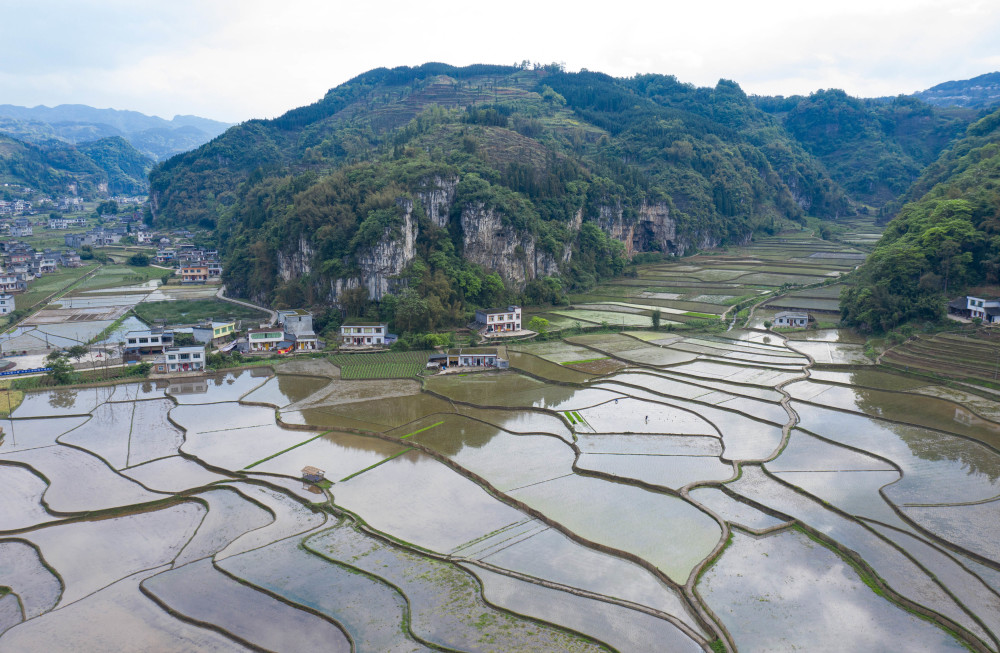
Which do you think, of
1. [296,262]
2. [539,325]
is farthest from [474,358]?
[296,262]

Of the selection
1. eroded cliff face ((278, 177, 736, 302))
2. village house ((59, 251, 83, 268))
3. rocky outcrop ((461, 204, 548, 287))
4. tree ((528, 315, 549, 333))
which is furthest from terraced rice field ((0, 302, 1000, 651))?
village house ((59, 251, 83, 268))

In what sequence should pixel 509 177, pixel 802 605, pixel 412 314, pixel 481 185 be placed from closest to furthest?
1. pixel 802 605
2. pixel 412 314
3. pixel 481 185
4. pixel 509 177

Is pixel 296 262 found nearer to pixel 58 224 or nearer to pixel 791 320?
pixel 791 320

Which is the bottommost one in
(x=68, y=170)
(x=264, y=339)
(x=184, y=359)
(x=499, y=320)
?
(x=184, y=359)

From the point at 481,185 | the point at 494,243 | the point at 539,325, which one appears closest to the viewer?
the point at 539,325

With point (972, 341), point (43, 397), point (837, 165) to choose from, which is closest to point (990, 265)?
point (972, 341)

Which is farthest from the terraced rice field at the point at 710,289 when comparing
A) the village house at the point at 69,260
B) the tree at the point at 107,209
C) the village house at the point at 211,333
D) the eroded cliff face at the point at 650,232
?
the tree at the point at 107,209

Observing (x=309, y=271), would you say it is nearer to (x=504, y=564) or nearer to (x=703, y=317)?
(x=703, y=317)

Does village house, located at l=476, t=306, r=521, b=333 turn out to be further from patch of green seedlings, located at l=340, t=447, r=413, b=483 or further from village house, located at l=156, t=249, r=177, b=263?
village house, located at l=156, t=249, r=177, b=263
